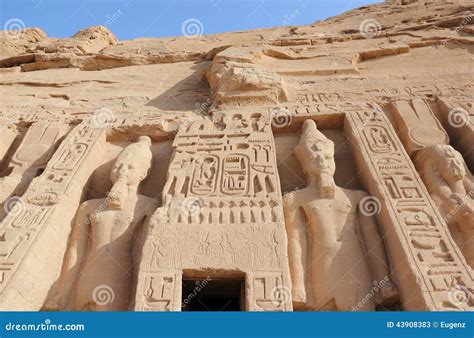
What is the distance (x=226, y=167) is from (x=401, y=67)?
4.20 metres

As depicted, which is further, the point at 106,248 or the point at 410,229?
the point at 106,248

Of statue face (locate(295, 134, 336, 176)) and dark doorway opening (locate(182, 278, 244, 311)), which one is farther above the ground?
statue face (locate(295, 134, 336, 176))

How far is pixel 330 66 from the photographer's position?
756 centimetres

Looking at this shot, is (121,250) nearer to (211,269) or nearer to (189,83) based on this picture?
(211,269)

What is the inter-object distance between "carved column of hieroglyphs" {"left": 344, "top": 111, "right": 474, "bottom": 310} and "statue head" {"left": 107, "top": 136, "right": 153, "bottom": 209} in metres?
2.60

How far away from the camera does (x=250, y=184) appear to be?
4.70m

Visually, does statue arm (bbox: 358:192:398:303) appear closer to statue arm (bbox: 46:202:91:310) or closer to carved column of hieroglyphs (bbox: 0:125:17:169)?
statue arm (bbox: 46:202:91:310)

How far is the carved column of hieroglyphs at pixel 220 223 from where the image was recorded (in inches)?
143

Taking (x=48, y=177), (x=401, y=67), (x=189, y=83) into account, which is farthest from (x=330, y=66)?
(x=48, y=177)

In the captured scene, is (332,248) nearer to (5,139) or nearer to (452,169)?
(452,169)

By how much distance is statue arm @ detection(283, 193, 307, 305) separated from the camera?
13.2ft

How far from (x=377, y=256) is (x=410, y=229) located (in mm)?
395

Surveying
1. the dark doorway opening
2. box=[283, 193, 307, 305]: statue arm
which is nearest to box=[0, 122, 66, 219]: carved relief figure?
the dark doorway opening

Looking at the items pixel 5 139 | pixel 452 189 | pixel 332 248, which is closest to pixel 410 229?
pixel 332 248
